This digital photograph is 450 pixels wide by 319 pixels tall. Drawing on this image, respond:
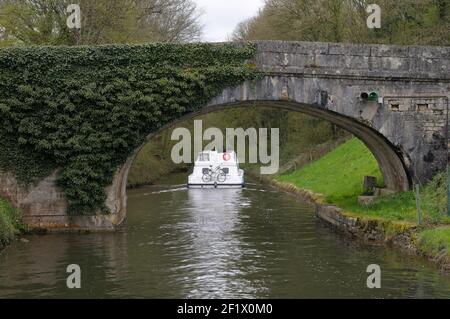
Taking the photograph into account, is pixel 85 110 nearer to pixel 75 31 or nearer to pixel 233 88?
pixel 233 88

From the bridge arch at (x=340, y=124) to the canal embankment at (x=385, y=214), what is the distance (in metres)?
0.96

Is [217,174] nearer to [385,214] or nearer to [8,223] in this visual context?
[385,214]

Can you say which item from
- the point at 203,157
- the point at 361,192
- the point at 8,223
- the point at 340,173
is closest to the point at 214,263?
the point at 8,223

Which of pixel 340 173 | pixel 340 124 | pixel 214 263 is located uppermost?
pixel 340 124

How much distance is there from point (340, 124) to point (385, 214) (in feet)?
11.8

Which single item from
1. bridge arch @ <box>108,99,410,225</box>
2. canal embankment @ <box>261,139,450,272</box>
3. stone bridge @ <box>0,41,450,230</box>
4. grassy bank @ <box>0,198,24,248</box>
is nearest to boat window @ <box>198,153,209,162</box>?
canal embankment @ <box>261,139,450,272</box>

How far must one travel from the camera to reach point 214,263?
41.5ft

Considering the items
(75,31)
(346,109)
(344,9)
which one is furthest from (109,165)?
Answer: (344,9)

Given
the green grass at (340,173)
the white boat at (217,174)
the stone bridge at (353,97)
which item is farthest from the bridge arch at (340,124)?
the white boat at (217,174)

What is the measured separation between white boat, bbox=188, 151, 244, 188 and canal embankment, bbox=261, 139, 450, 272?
5913 millimetres

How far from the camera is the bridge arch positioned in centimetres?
1662

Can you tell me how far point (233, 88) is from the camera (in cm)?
1623

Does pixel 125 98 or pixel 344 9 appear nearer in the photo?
pixel 125 98

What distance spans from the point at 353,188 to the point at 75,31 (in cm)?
1294
